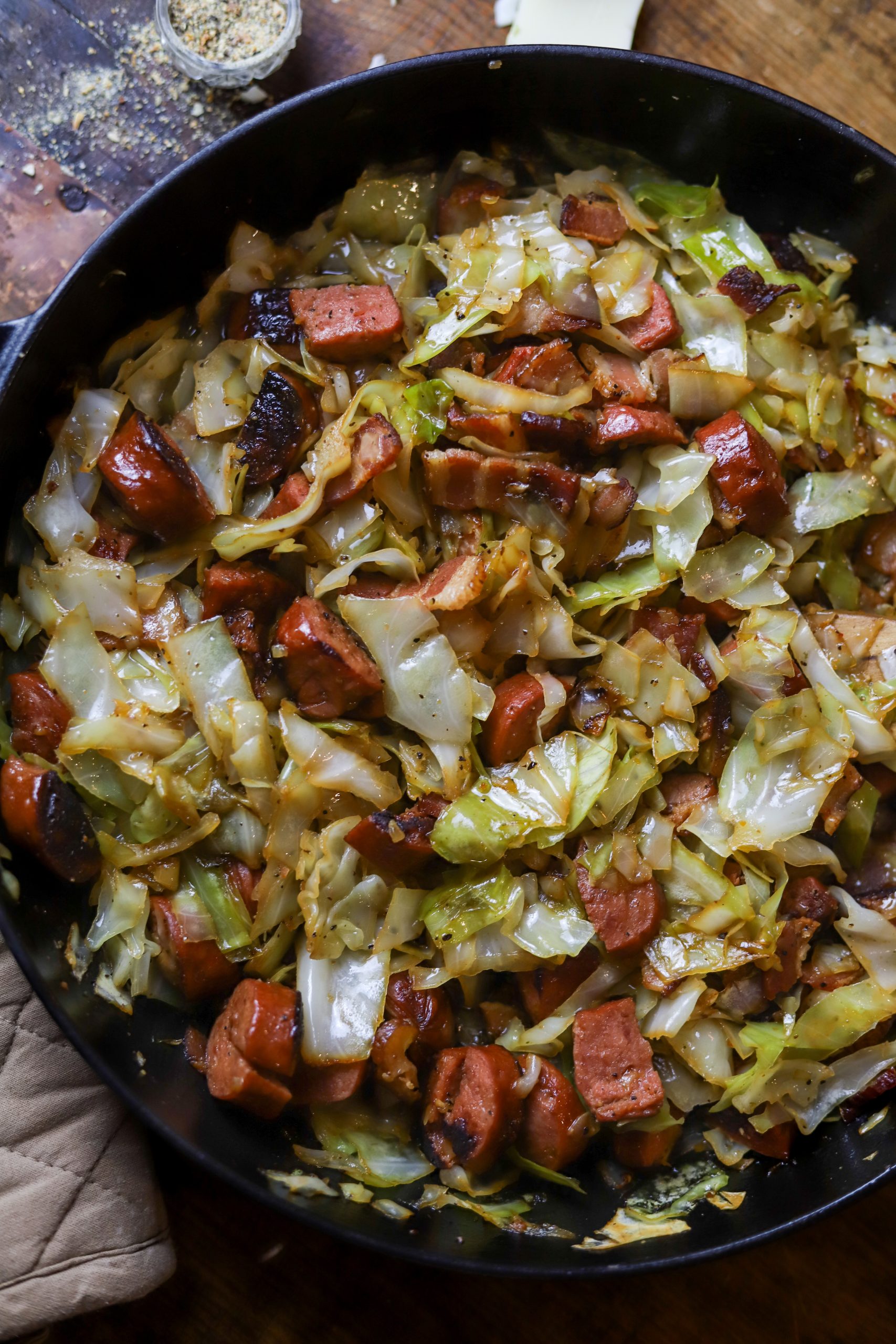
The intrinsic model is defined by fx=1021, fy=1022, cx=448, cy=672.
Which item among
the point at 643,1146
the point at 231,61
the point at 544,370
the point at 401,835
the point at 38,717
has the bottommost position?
the point at 643,1146

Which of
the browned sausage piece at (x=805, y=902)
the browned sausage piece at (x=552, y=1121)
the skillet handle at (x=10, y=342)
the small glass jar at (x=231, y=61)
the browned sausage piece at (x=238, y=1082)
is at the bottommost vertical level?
the browned sausage piece at (x=552, y=1121)

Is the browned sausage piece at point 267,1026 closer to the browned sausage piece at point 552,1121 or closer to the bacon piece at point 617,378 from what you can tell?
the browned sausage piece at point 552,1121

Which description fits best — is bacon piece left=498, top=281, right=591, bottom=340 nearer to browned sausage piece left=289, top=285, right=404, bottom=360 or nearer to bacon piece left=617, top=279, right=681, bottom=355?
bacon piece left=617, top=279, right=681, bottom=355

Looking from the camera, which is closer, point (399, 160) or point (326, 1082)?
point (326, 1082)

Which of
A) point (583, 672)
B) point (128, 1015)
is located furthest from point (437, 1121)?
point (583, 672)

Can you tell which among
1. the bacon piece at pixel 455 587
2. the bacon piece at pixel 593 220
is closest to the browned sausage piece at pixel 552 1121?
the bacon piece at pixel 455 587

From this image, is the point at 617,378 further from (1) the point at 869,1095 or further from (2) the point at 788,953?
(1) the point at 869,1095

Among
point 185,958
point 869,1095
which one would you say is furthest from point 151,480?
point 869,1095
